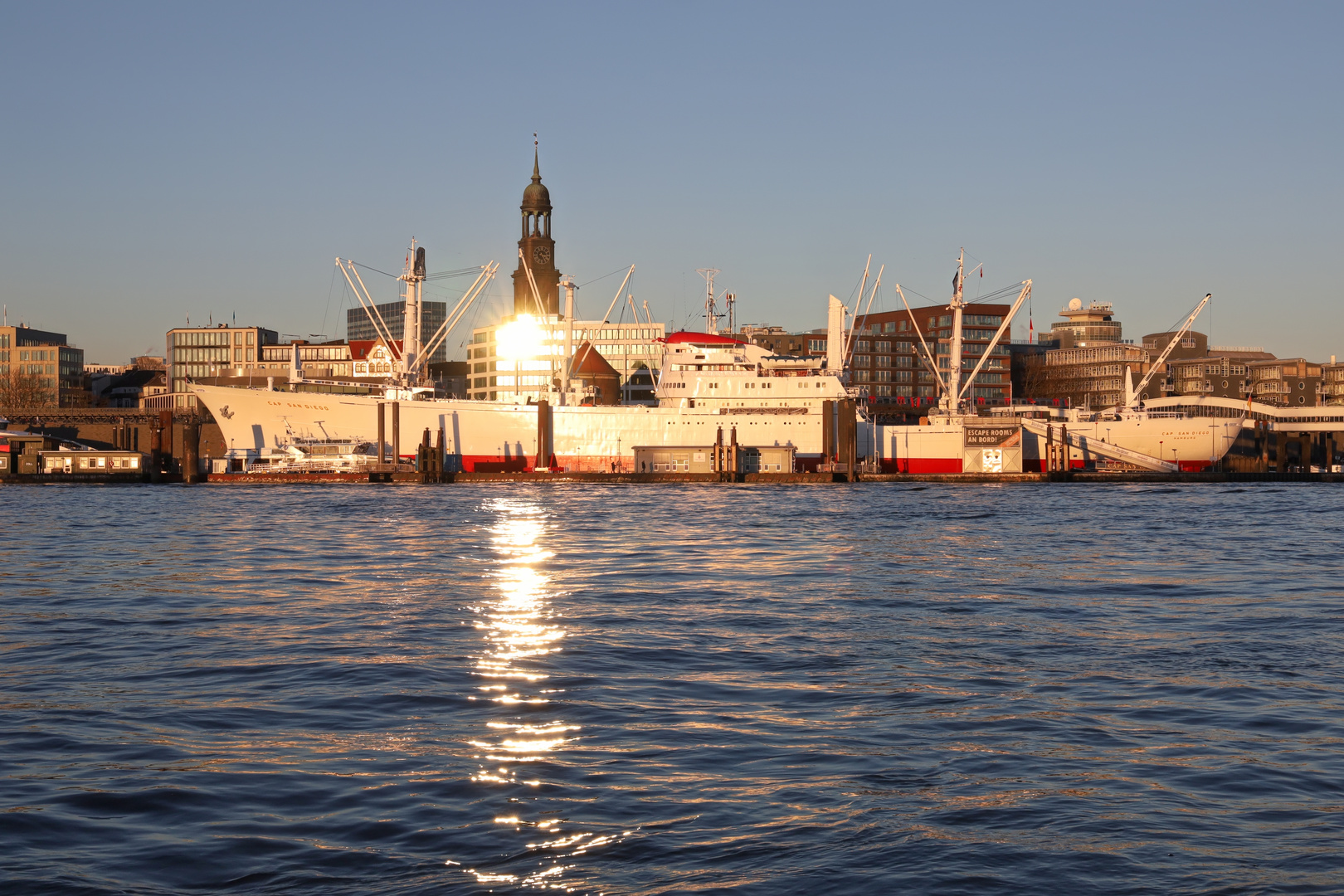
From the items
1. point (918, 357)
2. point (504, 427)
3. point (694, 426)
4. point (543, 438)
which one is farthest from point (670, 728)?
point (918, 357)

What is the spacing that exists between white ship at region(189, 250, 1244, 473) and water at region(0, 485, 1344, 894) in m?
68.2

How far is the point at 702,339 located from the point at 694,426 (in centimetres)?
932

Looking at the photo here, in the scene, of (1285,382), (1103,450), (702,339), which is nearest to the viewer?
(702,339)

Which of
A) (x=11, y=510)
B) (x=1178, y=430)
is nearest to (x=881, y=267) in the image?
(x=1178, y=430)

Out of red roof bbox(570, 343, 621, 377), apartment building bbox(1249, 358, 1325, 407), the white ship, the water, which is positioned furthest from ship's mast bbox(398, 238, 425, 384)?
apartment building bbox(1249, 358, 1325, 407)

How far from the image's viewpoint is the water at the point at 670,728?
8.74 metres

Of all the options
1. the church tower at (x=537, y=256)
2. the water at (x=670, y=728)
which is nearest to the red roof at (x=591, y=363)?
the church tower at (x=537, y=256)

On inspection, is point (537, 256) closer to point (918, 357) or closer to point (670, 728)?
point (918, 357)

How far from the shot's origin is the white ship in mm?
98312

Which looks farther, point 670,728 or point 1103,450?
point 1103,450

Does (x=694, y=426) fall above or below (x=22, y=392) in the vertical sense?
below

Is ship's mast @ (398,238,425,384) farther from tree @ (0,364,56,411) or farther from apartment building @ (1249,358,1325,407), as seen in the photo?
apartment building @ (1249,358,1325,407)

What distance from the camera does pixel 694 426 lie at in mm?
100562

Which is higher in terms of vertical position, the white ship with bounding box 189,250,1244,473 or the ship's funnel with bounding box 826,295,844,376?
the ship's funnel with bounding box 826,295,844,376
